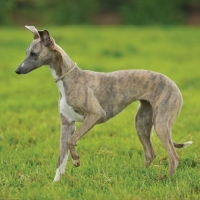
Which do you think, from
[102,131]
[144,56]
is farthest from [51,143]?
[144,56]

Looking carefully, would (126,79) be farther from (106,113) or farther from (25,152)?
(25,152)

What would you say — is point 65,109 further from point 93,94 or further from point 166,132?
point 166,132

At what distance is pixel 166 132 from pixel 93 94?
3.01 ft

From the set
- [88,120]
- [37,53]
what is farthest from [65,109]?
[37,53]

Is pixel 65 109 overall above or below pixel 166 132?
above

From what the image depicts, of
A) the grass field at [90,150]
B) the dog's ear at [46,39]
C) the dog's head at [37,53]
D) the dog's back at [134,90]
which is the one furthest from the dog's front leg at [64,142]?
the dog's ear at [46,39]

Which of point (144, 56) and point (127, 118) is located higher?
point (127, 118)

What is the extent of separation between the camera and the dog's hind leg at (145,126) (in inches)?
253

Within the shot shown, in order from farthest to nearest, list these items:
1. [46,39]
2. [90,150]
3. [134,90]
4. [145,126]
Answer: [90,150], [145,126], [134,90], [46,39]

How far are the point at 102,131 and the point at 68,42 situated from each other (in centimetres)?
1201

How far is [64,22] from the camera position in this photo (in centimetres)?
3678

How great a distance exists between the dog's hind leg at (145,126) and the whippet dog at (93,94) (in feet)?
0.64

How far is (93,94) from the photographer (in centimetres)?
590

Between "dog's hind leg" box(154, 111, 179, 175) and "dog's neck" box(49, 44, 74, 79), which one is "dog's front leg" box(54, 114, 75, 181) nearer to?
"dog's neck" box(49, 44, 74, 79)
